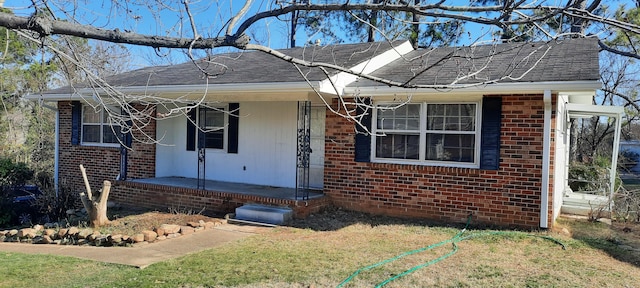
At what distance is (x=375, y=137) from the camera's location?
9.54m

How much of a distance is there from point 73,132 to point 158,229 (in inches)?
281

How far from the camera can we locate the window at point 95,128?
1308cm

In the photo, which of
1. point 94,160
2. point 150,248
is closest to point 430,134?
point 150,248

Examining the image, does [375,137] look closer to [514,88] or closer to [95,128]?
[514,88]

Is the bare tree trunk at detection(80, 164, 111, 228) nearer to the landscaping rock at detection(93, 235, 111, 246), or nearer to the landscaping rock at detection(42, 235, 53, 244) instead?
the landscaping rock at detection(42, 235, 53, 244)

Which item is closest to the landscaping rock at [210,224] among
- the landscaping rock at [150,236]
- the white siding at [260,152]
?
the landscaping rock at [150,236]

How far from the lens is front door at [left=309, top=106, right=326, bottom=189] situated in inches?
426

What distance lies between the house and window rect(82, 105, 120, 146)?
0.10m

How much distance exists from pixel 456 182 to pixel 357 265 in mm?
3549

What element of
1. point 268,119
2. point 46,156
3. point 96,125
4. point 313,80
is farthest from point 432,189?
point 46,156

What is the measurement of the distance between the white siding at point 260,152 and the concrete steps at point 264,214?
1.82m

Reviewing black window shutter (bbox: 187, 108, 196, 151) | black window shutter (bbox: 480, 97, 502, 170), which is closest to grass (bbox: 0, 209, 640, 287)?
black window shutter (bbox: 480, 97, 502, 170)

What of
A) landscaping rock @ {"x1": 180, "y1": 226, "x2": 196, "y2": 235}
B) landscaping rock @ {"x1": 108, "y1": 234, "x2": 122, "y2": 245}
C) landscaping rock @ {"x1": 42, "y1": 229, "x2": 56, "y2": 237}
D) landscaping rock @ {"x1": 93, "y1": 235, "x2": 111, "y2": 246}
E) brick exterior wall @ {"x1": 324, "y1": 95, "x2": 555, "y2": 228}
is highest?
brick exterior wall @ {"x1": 324, "y1": 95, "x2": 555, "y2": 228}

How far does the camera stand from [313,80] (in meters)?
8.40
